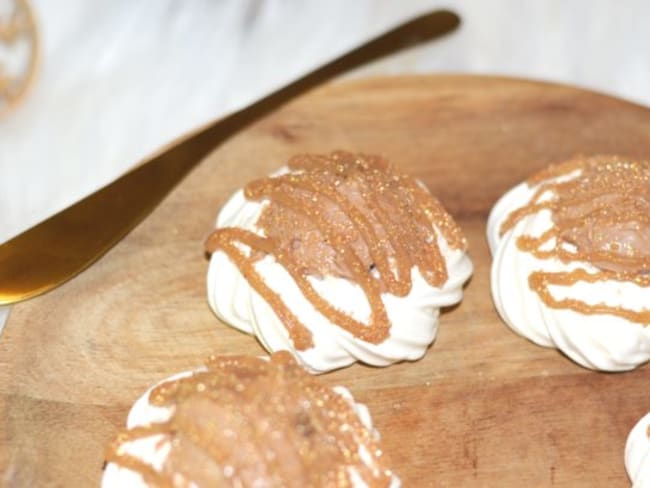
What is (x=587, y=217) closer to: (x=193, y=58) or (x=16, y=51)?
(x=193, y=58)

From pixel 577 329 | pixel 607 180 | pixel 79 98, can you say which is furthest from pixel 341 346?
pixel 79 98

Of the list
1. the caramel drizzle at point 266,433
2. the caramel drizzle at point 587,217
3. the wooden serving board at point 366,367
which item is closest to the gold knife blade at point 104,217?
the wooden serving board at point 366,367

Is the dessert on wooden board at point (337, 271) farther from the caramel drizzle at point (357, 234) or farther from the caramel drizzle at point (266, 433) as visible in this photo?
the caramel drizzle at point (266, 433)

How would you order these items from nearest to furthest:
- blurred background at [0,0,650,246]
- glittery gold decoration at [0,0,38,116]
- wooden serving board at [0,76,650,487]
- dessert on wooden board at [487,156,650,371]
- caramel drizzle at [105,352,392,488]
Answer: caramel drizzle at [105,352,392,488], wooden serving board at [0,76,650,487], dessert on wooden board at [487,156,650,371], blurred background at [0,0,650,246], glittery gold decoration at [0,0,38,116]

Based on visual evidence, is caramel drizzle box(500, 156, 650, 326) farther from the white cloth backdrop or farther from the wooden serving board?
the white cloth backdrop

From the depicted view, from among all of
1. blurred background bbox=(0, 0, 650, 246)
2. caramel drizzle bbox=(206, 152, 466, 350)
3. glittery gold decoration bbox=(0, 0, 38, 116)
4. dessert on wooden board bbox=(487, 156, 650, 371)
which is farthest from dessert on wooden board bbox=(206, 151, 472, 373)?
glittery gold decoration bbox=(0, 0, 38, 116)

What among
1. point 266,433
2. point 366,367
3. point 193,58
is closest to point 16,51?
point 193,58
